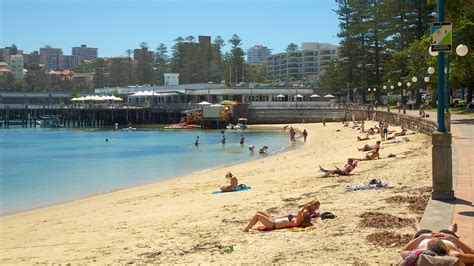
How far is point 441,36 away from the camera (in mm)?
8852

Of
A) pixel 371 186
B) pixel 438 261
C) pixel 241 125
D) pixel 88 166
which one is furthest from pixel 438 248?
pixel 241 125

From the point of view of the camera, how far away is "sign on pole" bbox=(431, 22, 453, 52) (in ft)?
28.8

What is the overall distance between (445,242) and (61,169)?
2838cm

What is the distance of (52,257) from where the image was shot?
9.49m

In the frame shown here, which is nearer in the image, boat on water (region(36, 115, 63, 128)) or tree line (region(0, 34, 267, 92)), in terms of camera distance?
boat on water (region(36, 115, 63, 128))

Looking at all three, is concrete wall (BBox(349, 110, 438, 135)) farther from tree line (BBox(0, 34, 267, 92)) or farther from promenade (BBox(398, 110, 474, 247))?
tree line (BBox(0, 34, 267, 92))

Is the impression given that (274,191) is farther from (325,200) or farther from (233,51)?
(233,51)

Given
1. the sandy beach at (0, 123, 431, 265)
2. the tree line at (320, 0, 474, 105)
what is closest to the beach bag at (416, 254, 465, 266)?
the sandy beach at (0, 123, 431, 265)

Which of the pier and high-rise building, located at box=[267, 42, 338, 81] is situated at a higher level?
high-rise building, located at box=[267, 42, 338, 81]

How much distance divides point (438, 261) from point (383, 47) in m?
65.1

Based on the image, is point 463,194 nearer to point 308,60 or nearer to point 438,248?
point 438,248

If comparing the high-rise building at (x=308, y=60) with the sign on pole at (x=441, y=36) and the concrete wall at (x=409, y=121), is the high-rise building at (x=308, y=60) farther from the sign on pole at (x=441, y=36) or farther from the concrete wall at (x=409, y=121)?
the sign on pole at (x=441, y=36)

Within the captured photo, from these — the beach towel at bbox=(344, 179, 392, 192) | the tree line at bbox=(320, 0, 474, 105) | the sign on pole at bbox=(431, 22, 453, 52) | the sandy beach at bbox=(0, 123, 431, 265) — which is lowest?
the sandy beach at bbox=(0, 123, 431, 265)

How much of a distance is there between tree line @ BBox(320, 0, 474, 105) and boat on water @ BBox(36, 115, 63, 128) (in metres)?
42.5
